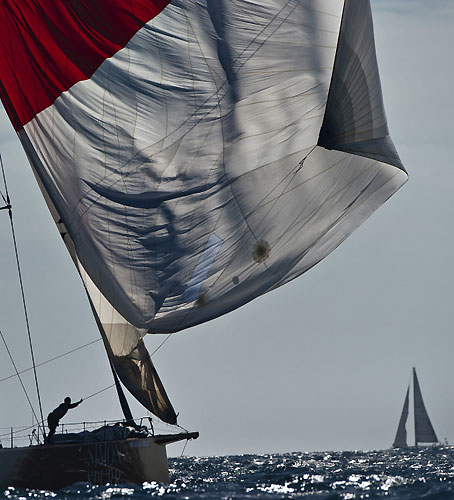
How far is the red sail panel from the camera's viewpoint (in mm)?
22047

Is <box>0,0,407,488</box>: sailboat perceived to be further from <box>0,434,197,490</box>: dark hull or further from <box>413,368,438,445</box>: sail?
<box>413,368,438,445</box>: sail

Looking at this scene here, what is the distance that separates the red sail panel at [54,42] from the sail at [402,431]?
86.5 m

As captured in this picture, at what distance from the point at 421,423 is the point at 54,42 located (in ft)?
292

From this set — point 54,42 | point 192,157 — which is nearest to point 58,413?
point 192,157

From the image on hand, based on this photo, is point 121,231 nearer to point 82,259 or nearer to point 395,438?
point 82,259

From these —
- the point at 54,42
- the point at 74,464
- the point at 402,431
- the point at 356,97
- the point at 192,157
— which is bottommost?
the point at 74,464

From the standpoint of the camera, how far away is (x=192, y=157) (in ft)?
70.3

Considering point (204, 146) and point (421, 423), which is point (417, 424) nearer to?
point (421, 423)

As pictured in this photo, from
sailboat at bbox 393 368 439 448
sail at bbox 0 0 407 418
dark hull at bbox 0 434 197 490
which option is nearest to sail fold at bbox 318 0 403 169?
sail at bbox 0 0 407 418

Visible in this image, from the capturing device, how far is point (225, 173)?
21156mm

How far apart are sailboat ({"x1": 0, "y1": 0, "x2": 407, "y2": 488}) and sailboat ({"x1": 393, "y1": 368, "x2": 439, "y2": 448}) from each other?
8601cm

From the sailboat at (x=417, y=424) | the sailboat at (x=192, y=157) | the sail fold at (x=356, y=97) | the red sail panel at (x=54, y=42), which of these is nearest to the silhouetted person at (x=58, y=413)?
the sailboat at (x=192, y=157)

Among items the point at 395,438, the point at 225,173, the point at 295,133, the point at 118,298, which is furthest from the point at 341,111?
the point at 395,438

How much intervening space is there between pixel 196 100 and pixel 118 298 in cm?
408
